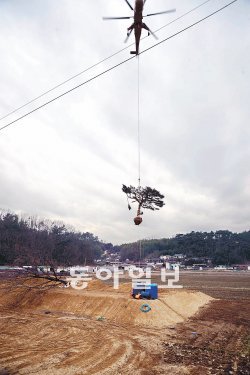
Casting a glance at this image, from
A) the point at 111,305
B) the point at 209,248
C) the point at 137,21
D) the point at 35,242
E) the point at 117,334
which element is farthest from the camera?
the point at 209,248

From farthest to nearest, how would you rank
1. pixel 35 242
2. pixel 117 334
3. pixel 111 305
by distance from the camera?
pixel 35 242
pixel 111 305
pixel 117 334

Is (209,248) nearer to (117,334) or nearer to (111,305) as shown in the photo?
(111,305)

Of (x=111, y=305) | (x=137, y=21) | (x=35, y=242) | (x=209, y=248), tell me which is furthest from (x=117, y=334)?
(x=209, y=248)

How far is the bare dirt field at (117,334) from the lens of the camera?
9.75 m

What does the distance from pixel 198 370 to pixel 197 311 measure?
1232 centimetres

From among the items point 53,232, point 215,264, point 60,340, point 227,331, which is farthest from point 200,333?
point 215,264

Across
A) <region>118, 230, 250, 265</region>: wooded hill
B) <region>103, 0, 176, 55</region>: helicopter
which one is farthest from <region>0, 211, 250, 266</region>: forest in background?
<region>103, 0, 176, 55</region>: helicopter

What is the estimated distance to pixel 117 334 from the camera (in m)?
14.0

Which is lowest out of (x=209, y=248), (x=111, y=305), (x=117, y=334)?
(x=117, y=334)

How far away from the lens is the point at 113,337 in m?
13.5

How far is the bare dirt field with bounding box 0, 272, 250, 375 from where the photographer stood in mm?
9750

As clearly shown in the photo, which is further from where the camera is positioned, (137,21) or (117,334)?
(117,334)

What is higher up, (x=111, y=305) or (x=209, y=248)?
(x=209, y=248)

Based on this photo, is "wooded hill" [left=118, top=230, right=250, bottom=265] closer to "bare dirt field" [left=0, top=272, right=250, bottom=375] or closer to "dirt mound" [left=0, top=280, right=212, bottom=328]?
"dirt mound" [left=0, top=280, right=212, bottom=328]
